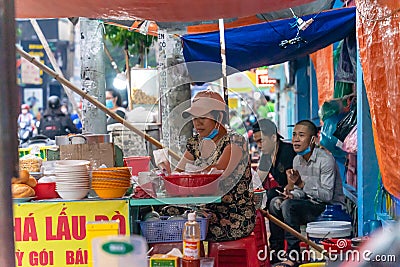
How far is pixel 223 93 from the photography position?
5.15m

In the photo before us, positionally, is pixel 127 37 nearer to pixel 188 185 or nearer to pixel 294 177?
pixel 294 177

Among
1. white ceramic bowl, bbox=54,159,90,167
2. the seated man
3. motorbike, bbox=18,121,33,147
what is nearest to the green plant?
motorbike, bbox=18,121,33,147

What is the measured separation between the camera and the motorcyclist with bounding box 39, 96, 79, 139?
11.1m

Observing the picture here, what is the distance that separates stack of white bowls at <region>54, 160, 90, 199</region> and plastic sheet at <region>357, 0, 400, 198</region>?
6.28ft

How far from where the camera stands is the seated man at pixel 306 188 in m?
6.06

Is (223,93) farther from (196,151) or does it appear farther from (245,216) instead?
(245,216)

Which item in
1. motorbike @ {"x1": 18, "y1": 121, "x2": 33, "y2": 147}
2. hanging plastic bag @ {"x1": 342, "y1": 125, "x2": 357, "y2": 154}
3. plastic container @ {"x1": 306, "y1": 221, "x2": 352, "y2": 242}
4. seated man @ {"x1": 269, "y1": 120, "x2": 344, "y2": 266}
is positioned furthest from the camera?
motorbike @ {"x1": 18, "y1": 121, "x2": 33, "y2": 147}

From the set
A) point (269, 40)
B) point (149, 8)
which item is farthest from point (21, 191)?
point (269, 40)

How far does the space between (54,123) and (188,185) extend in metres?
7.57

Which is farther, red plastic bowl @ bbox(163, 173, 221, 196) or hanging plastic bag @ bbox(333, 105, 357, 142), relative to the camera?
hanging plastic bag @ bbox(333, 105, 357, 142)

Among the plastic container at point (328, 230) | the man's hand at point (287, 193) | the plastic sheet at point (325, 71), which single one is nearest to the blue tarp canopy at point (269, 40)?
the plastic sheet at point (325, 71)

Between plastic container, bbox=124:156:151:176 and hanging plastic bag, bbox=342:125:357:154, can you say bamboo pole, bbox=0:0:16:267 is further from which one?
hanging plastic bag, bbox=342:125:357:154

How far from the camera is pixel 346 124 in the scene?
22.2 ft

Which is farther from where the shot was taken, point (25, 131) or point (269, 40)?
point (25, 131)
